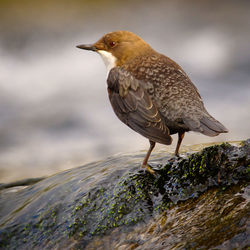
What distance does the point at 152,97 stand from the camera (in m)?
3.50

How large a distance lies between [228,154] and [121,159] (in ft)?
5.17

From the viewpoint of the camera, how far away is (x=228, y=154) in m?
2.79

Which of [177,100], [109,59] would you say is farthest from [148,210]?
[109,59]

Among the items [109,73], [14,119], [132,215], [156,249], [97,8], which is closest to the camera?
[156,249]

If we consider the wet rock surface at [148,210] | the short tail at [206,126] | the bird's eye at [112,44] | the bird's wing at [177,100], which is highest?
the bird's eye at [112,44]

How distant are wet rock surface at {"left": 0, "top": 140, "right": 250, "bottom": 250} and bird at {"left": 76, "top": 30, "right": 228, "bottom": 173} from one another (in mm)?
266

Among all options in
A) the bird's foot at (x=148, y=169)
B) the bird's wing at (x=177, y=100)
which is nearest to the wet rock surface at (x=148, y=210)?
the bird's foot at (x=148, y=169)

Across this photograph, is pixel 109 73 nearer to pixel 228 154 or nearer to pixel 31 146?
pixel 228 154

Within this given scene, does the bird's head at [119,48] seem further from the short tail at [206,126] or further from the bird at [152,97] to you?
the short tail at [206,126]

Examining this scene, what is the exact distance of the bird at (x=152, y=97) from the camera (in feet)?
10.7

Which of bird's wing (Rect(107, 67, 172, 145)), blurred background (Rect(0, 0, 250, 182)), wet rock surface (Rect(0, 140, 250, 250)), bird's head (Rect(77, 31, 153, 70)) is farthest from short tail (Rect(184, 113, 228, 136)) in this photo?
blurred background (Rect(0, 0, 250, 182))

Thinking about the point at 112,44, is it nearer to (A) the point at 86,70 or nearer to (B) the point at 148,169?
(B) the point at 148,169

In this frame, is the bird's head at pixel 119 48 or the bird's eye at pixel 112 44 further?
the bird's eye at pixel 112 44

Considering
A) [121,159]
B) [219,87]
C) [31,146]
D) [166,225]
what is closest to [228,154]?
[166,225]
